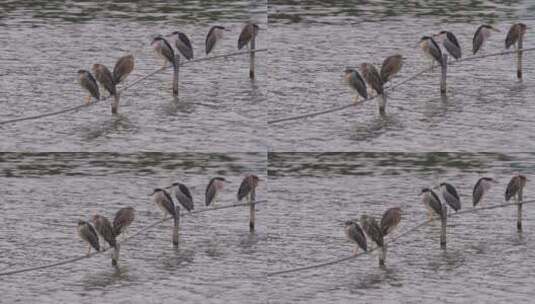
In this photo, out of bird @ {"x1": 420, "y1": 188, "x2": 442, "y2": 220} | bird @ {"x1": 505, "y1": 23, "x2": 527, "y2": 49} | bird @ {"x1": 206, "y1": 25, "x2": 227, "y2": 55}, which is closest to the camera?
bird @ {"x1": 420, "y1": 188, "x2": 442, "y2": 220}

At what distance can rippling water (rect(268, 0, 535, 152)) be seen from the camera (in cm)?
1086

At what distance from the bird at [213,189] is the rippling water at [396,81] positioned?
45 centimetres

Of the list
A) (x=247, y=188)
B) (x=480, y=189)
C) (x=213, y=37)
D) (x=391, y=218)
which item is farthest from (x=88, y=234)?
(x=480, y=189)

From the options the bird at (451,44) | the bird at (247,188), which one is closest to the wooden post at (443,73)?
the bird at (451,44)

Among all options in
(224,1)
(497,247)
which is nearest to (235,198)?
(497,247)

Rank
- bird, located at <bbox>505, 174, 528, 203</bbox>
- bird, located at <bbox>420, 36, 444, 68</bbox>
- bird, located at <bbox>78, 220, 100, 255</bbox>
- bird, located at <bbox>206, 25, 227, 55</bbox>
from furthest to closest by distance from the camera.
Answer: bird, located at <bbox>206, 25, 227, 55</bbox> → bird, located at <bbox>420, 36, 444, 68</bbox> → bird, located at <bbox>505, 174, 528, 203</bbox> → bird, located at <bbox>78, 220, 100, 255</bbox>

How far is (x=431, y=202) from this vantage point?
1053 cm

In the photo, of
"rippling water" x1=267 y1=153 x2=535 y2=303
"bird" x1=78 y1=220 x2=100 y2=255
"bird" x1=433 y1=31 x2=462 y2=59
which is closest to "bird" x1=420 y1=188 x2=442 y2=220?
"rippling water" x1=267 y1=153 x2=535 y2=303

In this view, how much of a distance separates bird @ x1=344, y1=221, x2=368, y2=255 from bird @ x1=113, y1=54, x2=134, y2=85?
180cm

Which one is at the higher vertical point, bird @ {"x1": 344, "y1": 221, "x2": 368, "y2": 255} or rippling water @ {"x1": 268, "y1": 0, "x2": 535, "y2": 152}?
rippling water @ {"x1": 268, "y1": 0, "x2": 535, "y2": 152}

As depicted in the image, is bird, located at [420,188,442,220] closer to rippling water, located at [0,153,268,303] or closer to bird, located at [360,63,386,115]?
bird, located at [360,63,386,115]

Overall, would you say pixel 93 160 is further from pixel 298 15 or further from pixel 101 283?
pixel 298 15

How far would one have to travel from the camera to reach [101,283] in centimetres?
997

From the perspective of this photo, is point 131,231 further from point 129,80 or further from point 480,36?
point 480,36
